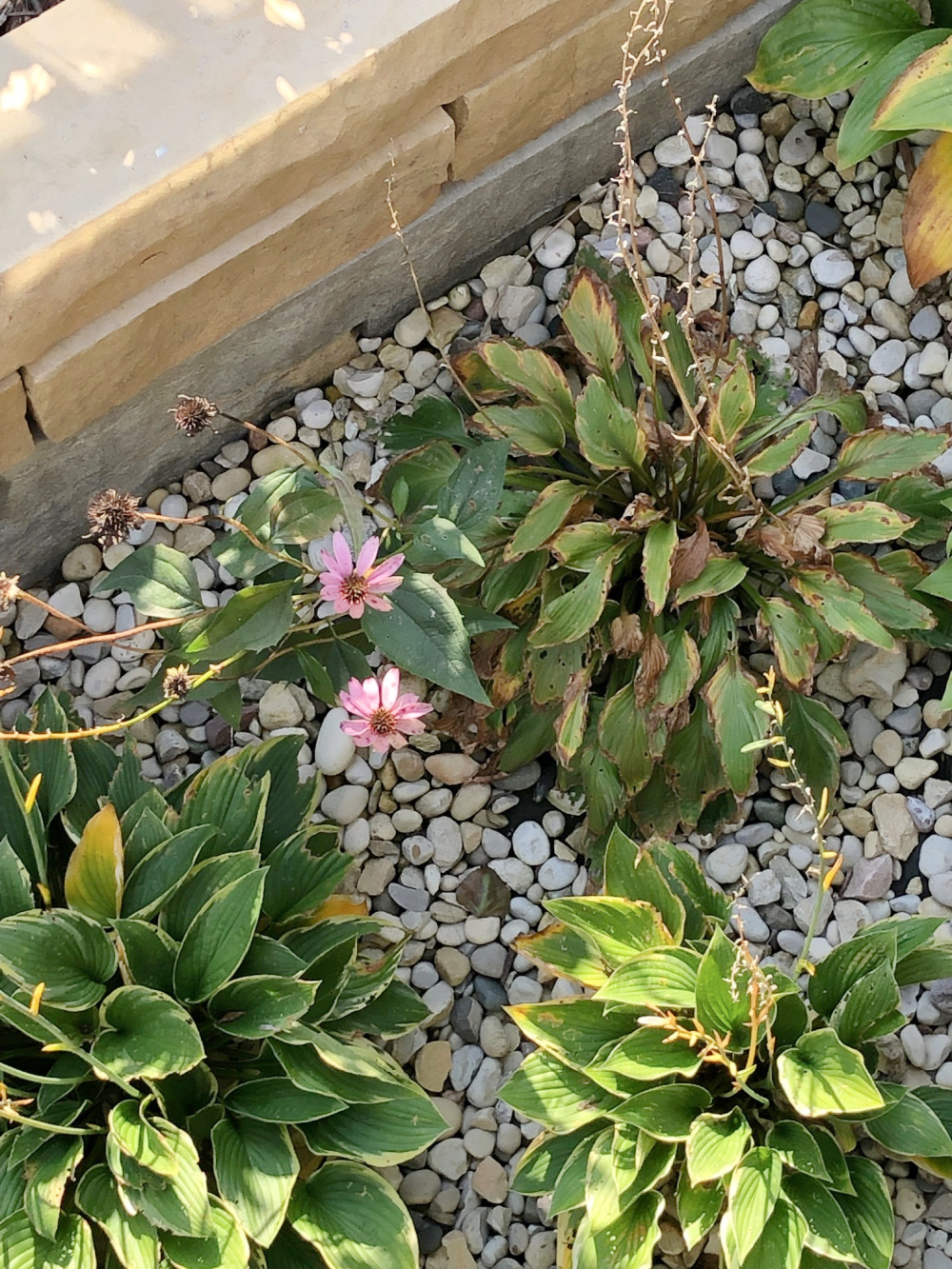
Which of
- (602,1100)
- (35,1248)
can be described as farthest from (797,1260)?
(35,1248)

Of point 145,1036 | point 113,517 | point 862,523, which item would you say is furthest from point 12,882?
point 862,523

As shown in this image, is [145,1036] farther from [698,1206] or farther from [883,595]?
[883,595]

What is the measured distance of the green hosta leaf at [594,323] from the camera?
1956 millimetres

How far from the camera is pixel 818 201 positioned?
2.29 meters

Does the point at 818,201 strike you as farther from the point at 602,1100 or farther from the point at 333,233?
the point at 602,1100

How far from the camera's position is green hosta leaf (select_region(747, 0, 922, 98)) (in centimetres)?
211

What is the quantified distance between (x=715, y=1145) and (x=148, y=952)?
0.70 m

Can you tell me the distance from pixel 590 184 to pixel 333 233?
0.53 m

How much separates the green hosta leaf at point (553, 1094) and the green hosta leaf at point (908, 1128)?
330 mm

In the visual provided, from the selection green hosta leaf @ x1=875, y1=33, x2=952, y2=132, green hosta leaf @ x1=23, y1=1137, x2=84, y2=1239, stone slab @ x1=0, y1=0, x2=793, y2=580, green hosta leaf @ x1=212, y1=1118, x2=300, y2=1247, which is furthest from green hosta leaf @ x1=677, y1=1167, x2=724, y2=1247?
green hosta leaf @ x1=875, y1=33, x2=952, y2=132

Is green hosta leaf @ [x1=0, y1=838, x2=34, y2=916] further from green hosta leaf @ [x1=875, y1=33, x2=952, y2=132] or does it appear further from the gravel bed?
green hosta leaf @ [x1=875, y1=33, x2=952, y2=132]

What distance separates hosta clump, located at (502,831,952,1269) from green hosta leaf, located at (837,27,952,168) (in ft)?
3.62

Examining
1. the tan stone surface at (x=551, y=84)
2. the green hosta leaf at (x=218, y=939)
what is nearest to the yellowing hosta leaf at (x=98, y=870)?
the green hosta leaf at (x=218, y=939)

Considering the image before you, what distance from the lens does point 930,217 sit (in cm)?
205
